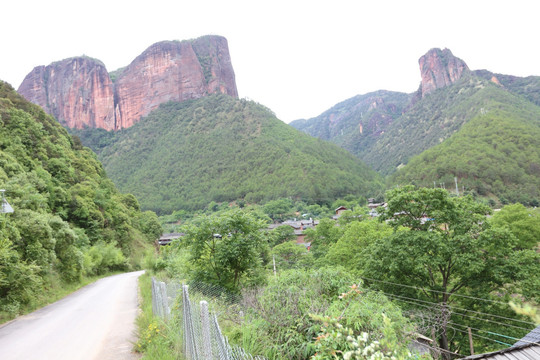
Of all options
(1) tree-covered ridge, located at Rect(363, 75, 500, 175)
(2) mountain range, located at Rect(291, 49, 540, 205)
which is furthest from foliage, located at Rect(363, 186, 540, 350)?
(1) tree-covered ridge, located at Rect(363, 75, 500, 175)

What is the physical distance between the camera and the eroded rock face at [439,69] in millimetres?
148000

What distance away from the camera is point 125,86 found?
137875 millimetres

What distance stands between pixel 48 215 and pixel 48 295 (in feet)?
17.0

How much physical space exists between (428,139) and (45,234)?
13240 cm

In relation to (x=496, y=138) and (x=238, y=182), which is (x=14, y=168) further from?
(x=496, y=138)

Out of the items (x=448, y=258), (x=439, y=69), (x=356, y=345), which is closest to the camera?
(x=356, y=345)

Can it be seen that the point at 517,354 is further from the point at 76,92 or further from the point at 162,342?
the point at 76,92

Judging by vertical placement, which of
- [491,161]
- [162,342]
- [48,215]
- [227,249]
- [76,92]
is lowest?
[491,161]

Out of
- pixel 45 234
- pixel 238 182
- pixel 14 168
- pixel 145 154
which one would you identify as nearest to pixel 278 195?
pixel 238 182

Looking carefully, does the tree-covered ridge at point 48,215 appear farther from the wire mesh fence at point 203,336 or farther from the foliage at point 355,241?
the foliage at point 355,241

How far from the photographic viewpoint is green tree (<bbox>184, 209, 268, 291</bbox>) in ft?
36.2

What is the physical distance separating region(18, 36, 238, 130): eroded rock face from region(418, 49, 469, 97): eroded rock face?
97450mm

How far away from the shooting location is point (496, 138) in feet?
250

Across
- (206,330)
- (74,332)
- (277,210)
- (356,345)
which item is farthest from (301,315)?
(277,210)
